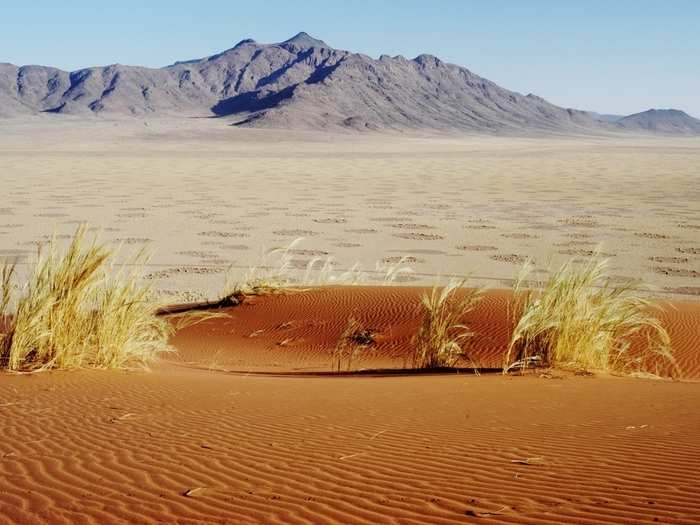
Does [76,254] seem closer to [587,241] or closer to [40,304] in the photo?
[40,304]

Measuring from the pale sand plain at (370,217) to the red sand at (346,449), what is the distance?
7.05 ft

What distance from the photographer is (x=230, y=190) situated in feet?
93.4

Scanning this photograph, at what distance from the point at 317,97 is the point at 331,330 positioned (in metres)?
135

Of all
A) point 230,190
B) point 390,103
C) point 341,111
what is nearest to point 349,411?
point 230,190

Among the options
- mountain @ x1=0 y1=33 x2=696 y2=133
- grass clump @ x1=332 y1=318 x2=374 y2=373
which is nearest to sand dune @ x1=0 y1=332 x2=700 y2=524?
grass clump @ x1=332 y1=318 x2=374 y2=373

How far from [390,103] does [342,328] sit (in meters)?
144

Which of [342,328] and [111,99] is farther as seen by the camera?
[111,99]

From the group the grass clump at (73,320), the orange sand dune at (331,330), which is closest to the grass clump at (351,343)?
the orange sand dune at (331,330)

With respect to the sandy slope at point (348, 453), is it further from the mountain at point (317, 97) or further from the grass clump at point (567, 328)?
the mountain at point (317, 97)

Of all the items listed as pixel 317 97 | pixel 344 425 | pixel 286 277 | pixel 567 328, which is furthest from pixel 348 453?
pixel 317 97

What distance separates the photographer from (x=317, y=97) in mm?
141625

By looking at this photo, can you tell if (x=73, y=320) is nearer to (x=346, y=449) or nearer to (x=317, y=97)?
(x=346, y=449)

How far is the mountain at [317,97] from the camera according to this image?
138m

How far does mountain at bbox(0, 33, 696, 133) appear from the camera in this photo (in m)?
138
